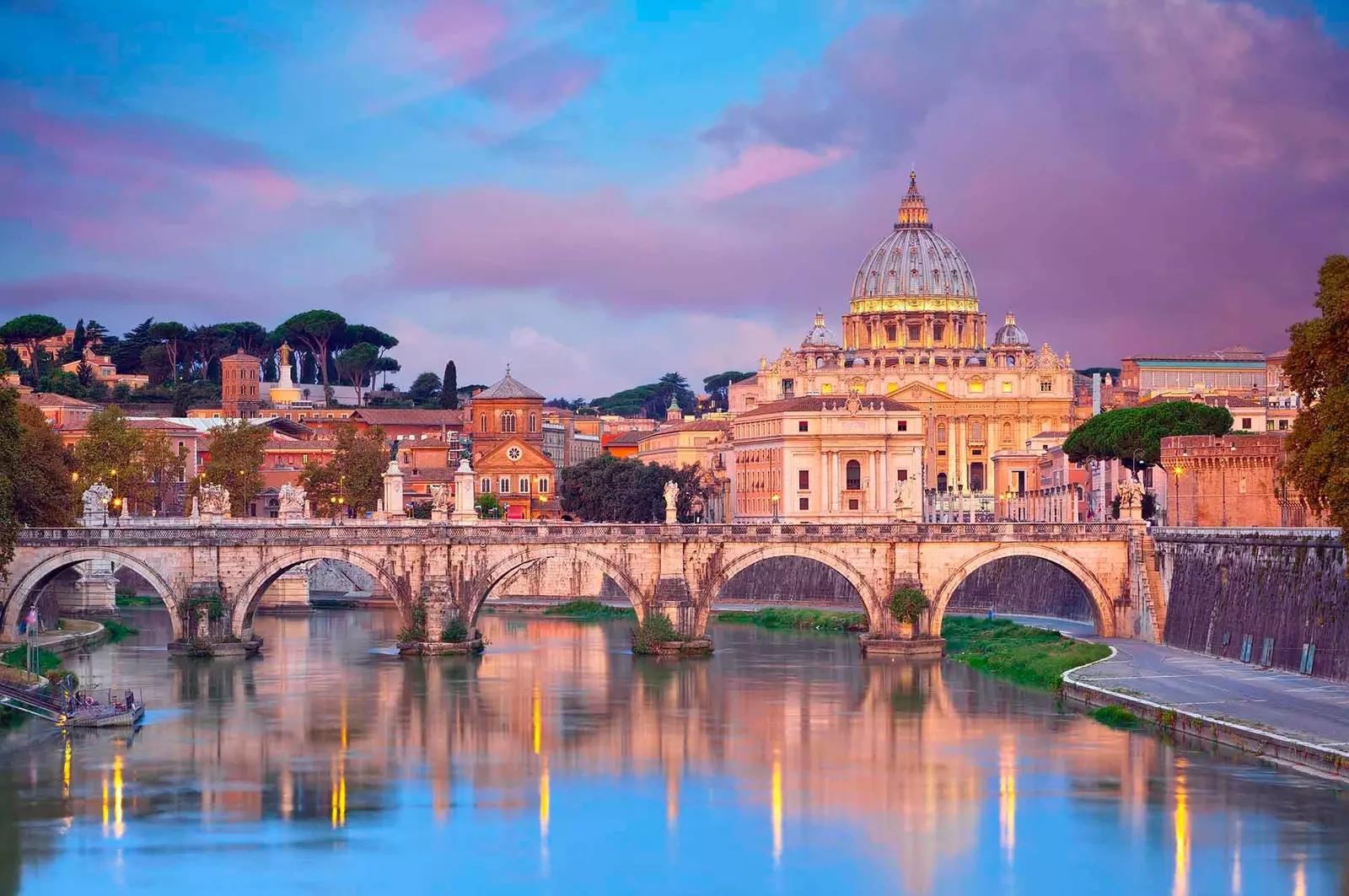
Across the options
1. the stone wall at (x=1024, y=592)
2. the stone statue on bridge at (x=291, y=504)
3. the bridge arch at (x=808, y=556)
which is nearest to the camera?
the bridge arch at (x=808, y=556)

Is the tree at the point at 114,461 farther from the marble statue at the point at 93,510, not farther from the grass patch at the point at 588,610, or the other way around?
the marble statue at the point at 93,510

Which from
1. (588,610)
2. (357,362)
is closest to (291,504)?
(588,610)

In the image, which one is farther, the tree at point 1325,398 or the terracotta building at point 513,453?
the terracotta building at point 513,453

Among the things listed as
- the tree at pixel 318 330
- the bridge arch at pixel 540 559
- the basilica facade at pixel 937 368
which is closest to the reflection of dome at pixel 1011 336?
the basilica facade at pixel 937 368

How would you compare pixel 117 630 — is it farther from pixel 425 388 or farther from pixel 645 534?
pixel 425 388

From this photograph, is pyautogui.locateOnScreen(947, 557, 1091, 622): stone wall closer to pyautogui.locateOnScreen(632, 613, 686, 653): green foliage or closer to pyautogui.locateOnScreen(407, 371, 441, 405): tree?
pyautogui.locateOnScreen(632, 613, 686, 653): green foliage

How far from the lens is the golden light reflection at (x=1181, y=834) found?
108ft

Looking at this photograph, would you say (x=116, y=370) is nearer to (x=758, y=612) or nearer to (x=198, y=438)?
(x=198, y=438)

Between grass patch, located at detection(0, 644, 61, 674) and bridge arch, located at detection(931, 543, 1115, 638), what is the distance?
24.9 meters

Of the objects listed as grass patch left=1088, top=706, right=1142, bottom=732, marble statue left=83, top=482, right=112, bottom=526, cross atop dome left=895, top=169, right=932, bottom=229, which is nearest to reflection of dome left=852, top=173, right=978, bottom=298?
cross atop dome left=895, top=169, right=932, bottom=229

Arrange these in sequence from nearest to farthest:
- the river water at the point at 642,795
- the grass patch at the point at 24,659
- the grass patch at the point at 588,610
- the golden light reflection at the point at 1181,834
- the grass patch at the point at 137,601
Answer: the golden light reflection at the point at 1181,834 → the river water at the point at 642,795 → the grass patch at the point at 24,659 → the grass patch at the point at 588,610 → the grass patch at the point at 137,601

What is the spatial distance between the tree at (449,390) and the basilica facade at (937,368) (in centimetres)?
2249

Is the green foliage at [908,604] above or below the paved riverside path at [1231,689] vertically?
above

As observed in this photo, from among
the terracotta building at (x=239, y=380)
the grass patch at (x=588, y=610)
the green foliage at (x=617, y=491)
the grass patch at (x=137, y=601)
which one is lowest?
the grass patch at (x=588, y=610)
